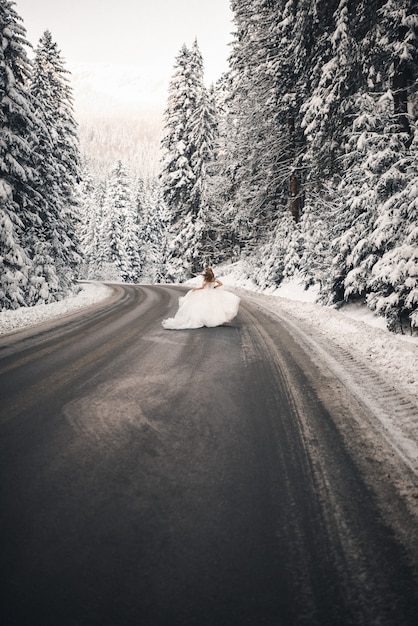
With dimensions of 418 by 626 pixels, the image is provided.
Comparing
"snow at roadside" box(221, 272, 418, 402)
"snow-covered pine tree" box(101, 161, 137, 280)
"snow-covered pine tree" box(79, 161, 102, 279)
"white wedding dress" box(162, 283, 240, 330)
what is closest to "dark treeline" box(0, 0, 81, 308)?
"white wedding dress" box(162, 283, 240, 330)

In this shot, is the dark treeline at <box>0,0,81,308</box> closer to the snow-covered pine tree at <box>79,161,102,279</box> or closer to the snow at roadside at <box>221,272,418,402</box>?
the snow at roadside at <box>221,272,418,402</box>

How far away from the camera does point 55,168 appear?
19.7 m

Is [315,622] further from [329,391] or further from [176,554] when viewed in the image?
[329,391]

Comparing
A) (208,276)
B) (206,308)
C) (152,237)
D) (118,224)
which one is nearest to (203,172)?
(208,276)

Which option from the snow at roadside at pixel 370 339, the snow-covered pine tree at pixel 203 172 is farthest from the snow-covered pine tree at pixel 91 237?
the snow at roadside at pixel 370 339

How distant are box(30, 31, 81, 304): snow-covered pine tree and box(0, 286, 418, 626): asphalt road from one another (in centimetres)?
1677

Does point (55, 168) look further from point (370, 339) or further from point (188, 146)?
point (370, 339)

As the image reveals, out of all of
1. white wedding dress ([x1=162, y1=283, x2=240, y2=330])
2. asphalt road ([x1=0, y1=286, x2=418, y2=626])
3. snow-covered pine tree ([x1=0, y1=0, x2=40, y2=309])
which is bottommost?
asphalt road ([x1=0, y1=286, x2=418, y2=626])

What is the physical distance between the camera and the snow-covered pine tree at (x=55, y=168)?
61.0 feet

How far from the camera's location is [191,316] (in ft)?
27.8

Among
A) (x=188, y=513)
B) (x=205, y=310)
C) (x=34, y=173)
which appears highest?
(x=34, y=173)

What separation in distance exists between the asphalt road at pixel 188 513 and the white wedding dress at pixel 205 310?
408 centimetres

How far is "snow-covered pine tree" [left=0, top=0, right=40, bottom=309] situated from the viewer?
14.5 meters

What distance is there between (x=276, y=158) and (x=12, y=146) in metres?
12.7
